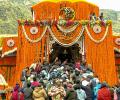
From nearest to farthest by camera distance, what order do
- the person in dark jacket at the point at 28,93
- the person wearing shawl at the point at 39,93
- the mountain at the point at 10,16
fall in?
1. the person wearing shawl at the point at 39,93
2. the person in dark jacket at the point at 28,93
3. the mountain at the point at 10,16

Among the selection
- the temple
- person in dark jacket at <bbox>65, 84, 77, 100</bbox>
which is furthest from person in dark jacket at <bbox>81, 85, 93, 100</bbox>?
the temple

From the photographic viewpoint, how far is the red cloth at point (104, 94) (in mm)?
13148

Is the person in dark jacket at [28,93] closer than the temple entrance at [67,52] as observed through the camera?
Yes

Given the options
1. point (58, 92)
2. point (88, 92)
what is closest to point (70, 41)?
point (88, 92)

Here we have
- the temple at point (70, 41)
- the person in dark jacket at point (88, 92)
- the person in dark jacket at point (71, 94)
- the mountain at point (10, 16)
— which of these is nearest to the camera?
the person in dark jacket at point (71, 94)

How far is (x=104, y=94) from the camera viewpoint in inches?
517

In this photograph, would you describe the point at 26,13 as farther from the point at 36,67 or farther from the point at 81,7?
the point at 36,67

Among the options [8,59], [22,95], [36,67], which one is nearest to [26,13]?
[8,59]

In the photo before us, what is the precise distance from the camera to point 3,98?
16734 millimetres

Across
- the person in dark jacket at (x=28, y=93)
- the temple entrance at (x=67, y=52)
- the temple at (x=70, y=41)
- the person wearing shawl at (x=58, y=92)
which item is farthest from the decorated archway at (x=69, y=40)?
the person wearing shawl at (x=58, y=92)

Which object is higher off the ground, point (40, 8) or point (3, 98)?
point (40, 8)

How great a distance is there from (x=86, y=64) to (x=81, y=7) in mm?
4691

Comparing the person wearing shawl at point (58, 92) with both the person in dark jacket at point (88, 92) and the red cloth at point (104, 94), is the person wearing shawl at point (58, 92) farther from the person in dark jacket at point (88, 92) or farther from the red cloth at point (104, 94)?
the red cloth at point (104, 94)

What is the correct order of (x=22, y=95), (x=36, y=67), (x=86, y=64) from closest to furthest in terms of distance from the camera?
1. (x=22, y=95)
2. (x=36, y=67)
3. (x=86, y=64)
